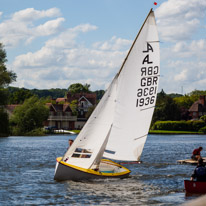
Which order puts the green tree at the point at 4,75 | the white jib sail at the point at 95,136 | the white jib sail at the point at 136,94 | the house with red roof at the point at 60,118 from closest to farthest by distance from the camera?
the white jib sail at the point at 136,94 → the white jib sail at the point at 95,136 → the green tree at the point at 4,75 → the house with red roof at the point at 60,118

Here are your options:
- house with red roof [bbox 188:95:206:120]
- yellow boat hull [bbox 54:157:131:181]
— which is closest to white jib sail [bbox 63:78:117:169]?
yellow boat hull [bbox 54:157:131:181]

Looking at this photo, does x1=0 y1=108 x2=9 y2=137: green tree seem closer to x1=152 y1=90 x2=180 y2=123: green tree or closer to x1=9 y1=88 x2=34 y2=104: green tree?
x1=152 y1=90 x2=180 y2=123: green tree

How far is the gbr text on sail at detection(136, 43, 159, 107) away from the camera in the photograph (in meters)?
28.1

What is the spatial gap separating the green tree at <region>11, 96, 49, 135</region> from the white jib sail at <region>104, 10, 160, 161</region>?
75964 millimetres

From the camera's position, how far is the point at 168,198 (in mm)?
24484

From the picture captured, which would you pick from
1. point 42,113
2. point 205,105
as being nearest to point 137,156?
point 42,113

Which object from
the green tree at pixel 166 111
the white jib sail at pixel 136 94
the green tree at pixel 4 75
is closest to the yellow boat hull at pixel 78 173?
the white jib sail at pixel 136 94

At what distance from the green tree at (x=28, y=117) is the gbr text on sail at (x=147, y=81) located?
252 ft

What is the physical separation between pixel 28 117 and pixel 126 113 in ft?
253

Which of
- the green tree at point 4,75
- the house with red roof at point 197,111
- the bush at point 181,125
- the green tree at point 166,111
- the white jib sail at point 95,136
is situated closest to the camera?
the white jib sail at point 95,136

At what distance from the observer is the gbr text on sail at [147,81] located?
92.1 ft

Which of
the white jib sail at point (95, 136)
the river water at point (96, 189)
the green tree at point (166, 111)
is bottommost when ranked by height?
the river water at point (96, 189)

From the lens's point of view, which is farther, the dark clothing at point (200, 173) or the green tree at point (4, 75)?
the green tree at point (4, 75)

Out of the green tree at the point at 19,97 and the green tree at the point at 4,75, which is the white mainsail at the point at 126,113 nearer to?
the green tree at the point at 4,75
